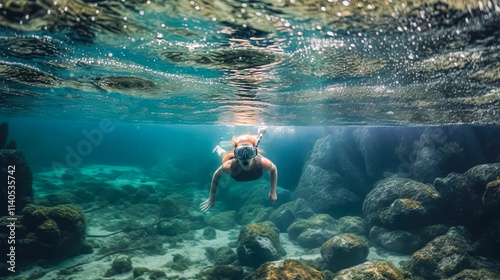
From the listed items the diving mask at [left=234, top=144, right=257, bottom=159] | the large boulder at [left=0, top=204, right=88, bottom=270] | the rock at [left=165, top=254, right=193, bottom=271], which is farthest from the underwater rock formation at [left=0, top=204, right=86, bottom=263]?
the diving mask at [left=234, top=144, right=257, bottom=159]

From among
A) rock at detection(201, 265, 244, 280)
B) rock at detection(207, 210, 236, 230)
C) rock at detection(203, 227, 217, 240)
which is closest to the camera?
rock at detection(201, 265, 244, 280)

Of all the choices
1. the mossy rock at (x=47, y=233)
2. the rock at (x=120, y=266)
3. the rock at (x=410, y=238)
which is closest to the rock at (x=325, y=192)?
the rock at (x=410, y=238)

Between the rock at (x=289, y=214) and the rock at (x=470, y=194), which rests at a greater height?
the rock at (x=470, y=194)

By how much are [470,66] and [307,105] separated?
7693 millimetres

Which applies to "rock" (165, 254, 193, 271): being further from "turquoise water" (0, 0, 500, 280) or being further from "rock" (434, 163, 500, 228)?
"rock" (434, 163, 500, 228)

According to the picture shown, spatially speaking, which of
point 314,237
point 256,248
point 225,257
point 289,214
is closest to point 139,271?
point 225,257

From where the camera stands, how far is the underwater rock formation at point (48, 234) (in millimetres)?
10312

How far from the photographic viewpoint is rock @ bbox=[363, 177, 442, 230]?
41.2 ft

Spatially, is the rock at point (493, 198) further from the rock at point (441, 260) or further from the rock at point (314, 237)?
the rock at point (314, 237)

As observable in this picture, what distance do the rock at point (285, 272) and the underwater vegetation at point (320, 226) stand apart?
0.12ft

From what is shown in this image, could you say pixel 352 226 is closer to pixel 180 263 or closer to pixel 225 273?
pixel 225 273

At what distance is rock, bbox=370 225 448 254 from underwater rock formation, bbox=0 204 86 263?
49.7 ft

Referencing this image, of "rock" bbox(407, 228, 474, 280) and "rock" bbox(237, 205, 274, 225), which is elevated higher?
"rock" bbox(407, 228, 474, 280)

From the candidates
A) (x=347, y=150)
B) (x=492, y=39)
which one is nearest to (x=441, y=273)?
(x=492, y=39)
